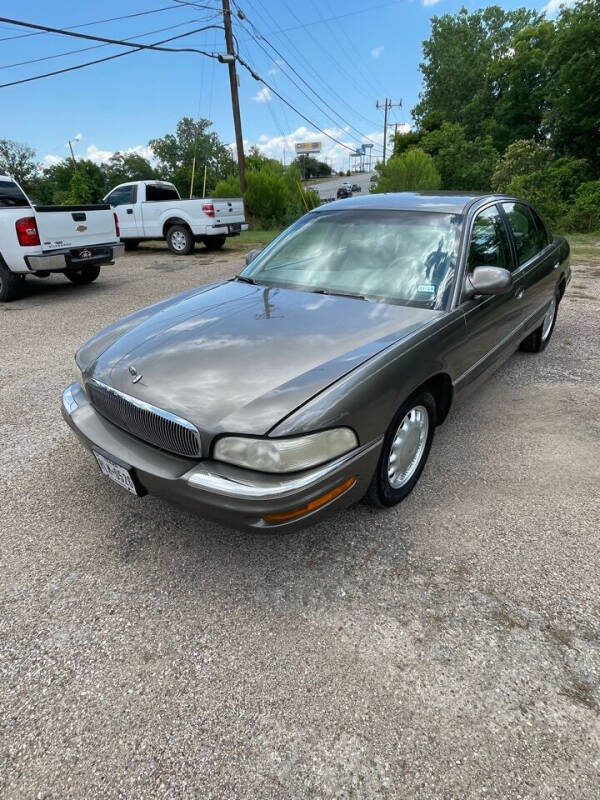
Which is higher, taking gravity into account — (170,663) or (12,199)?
(12,199)

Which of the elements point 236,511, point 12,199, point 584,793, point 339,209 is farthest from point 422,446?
point 12,199

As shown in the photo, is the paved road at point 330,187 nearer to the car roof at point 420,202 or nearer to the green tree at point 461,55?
the green tree at point 461,55

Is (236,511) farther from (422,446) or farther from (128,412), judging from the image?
(422,446)

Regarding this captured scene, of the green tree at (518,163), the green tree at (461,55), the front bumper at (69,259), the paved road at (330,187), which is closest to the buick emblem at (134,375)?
the front bumper at (69,259)

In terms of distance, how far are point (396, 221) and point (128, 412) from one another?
207cm

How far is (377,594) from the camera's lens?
2.05 metres

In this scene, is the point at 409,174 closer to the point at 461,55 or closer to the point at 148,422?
the point at 148,422

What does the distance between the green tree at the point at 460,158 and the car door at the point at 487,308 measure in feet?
119

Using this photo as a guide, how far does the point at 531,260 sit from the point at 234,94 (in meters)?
17.1

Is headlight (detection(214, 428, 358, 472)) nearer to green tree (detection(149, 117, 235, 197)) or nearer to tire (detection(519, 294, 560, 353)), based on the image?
tire (detection(519, 294, 560, 353))

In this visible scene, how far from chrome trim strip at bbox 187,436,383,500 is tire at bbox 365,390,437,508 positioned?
1.65ft

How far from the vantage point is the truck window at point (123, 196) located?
12078 mm

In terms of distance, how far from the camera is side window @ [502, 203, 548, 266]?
364 cm

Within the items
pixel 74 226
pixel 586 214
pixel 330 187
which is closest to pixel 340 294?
pixel 74 226
